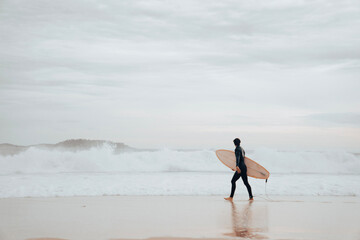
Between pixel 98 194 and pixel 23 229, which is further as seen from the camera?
pixel 98 194

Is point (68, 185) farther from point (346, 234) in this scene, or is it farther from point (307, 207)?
point (346, 234)

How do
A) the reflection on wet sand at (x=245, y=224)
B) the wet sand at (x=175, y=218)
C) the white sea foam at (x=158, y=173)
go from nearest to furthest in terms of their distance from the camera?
the reflection on wet sand at (x=245, y=224) → the wet sand at (x=175, y=218) → the white sea foam at (x=158, y=173)

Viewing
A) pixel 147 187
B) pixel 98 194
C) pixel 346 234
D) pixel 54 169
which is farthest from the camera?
pixel 54 169

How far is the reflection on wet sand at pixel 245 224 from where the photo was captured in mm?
7066

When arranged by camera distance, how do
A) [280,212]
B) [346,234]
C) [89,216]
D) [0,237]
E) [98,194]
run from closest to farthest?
1. [0,237]
2. [346,234]
3. [89,216]
4. [280,212]
5. [98,194]

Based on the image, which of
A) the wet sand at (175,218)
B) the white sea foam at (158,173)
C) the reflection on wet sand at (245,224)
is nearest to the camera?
the reflection on wet sand at (245,224)

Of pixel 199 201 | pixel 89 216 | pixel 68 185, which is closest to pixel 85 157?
pixel 68 185

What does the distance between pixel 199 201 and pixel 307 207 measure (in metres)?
2.94

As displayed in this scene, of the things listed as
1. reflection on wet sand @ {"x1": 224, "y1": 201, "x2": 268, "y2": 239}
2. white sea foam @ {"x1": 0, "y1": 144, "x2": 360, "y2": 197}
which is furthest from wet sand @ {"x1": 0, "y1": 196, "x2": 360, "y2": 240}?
white sea foam @ {"x1": 0, "y1": 144, "x2": 360, "y2": 197}

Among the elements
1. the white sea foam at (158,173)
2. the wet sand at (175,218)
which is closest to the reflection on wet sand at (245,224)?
Answer: the wet sand at (175,218)

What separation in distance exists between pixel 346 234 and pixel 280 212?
8.46 feet

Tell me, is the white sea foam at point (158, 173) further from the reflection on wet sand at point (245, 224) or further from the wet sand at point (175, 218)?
the reflection on wet sand at point (245, 224)

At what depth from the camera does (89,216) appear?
900cm

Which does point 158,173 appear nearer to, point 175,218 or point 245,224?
point 175,218
